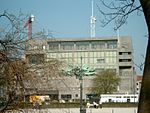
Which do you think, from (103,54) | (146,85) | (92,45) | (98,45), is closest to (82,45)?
(92,45)

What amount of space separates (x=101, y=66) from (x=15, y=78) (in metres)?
117

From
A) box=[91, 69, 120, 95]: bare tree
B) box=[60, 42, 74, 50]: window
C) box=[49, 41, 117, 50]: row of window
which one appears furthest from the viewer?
box=[49, 41, 117, 50]: row of window

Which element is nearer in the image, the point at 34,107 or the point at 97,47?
the point at 34,107

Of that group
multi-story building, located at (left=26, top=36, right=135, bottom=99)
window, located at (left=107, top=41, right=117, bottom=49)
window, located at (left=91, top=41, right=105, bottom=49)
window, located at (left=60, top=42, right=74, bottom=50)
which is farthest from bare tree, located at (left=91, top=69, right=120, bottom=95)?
window, located at (left=60, top=42, right=74, bottom=50)

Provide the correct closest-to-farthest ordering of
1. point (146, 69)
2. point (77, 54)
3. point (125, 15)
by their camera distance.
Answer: point (146, 69) < point (125, 15) < point (77, 54)

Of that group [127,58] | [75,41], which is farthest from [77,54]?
[127,58]

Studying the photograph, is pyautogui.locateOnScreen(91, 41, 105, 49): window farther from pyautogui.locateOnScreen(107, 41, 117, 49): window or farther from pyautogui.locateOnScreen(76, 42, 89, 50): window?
pyautogui.locateOnScreen(76, 42, 89, 50): window

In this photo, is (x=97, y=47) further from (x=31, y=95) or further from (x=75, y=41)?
(x=31, y=95)

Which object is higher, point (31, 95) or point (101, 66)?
point (31, 95)

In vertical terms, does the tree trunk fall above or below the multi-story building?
above

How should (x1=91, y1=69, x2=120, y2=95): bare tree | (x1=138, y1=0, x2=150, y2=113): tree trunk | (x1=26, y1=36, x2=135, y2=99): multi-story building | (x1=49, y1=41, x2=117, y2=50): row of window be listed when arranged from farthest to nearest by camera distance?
(x1=49, y1=41, x2=117, y2=50): row of window → (x1=26, y1=36, x2=135, y2=99): multi-story building → (x1=91, y1=69, x2=120, y2=95): bare tree → (x1=138, y1=0, x2=150, y2=113): tree trunk

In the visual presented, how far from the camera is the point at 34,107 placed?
27.1 ft

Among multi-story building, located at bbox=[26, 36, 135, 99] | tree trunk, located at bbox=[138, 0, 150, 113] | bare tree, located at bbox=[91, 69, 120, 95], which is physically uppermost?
tree trunk, located at bbox=[138, 0, 150, 113]

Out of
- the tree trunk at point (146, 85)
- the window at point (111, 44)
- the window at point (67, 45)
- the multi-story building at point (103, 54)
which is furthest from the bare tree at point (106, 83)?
the tree trunk at point (146, 85)
